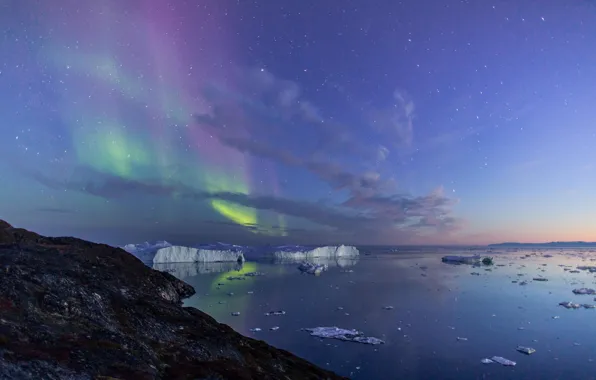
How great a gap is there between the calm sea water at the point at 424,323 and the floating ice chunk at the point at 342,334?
0.89 meters

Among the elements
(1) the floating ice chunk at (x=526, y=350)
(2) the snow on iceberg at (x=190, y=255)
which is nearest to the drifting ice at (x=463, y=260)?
(2) the snow on iceberg at (x=190, y=255)

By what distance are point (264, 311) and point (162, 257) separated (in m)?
71.7

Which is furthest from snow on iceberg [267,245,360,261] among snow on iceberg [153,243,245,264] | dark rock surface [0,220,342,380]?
dark rock surface [0,220,342,380]

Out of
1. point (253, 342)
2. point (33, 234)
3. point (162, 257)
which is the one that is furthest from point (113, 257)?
point (162, 257)

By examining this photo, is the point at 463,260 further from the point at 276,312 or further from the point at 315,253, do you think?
the point at 276,312

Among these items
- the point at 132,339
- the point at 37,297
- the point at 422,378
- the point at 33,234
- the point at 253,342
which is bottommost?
the point at 422,378

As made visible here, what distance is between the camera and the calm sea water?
23.6 meters

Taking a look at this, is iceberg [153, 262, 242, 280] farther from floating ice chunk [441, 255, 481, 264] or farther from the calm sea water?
floating ice chunk [441, 255, 481, 264]

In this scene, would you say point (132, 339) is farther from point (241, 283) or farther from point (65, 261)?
point (241, 283)

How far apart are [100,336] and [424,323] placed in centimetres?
2972

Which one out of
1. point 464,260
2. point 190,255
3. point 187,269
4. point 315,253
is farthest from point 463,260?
point 190,255

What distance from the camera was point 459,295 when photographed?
51.2 metres

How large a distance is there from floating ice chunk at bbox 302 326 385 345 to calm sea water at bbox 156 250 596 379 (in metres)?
0.89

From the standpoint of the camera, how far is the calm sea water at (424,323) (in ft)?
77.3
